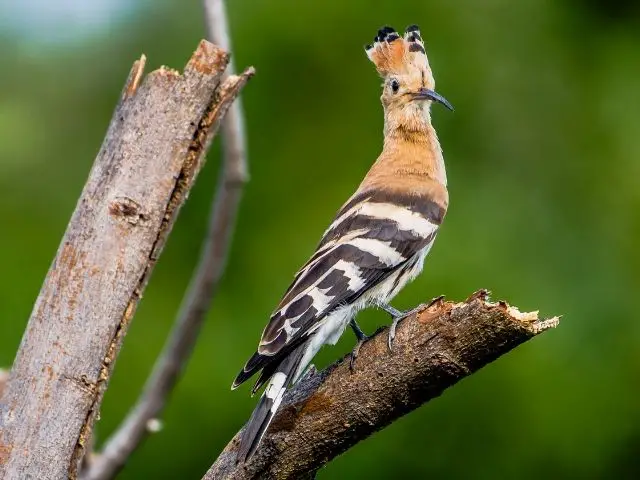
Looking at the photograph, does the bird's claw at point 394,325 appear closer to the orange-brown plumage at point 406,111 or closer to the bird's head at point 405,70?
the orange-brown plumage at point 406,111

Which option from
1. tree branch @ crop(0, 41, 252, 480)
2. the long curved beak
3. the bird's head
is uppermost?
the bird's head

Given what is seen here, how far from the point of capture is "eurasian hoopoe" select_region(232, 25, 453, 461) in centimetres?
275

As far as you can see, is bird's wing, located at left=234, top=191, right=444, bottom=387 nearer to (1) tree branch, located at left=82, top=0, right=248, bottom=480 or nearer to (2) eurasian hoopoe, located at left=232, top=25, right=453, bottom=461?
(2) eurasian hoopoe, located at left=232, top=25, right=453, bottom=461

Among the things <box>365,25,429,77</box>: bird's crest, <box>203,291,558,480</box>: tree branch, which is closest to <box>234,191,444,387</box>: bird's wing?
<box>203,291,558,480</box>: tree branch

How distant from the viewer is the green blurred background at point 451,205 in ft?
18.1

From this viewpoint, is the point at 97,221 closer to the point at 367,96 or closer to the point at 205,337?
the point at 205,337

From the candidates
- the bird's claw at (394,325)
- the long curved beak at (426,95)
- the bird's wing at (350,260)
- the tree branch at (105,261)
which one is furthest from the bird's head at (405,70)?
the bird's claw at (394,325)

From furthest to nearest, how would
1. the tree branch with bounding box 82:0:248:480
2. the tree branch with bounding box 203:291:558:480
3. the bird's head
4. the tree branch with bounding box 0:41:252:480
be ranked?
the tree branch with bounding box 82:0:248:480
the bird's head
the tree branch with bounding box 0:41:252:480
the tree branch with bounding box 203:291:558:480

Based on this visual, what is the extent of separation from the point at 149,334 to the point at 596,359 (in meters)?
2.18

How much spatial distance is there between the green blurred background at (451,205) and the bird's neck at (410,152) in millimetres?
1414

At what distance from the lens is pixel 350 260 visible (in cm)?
303

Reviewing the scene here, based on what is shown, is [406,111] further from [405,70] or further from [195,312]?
[195,312]

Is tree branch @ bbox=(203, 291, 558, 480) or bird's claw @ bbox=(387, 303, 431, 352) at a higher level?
bird's claw @ bbox=(387, 303, 431, 352)

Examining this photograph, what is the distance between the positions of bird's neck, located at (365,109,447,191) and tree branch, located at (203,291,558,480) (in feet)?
3.26
